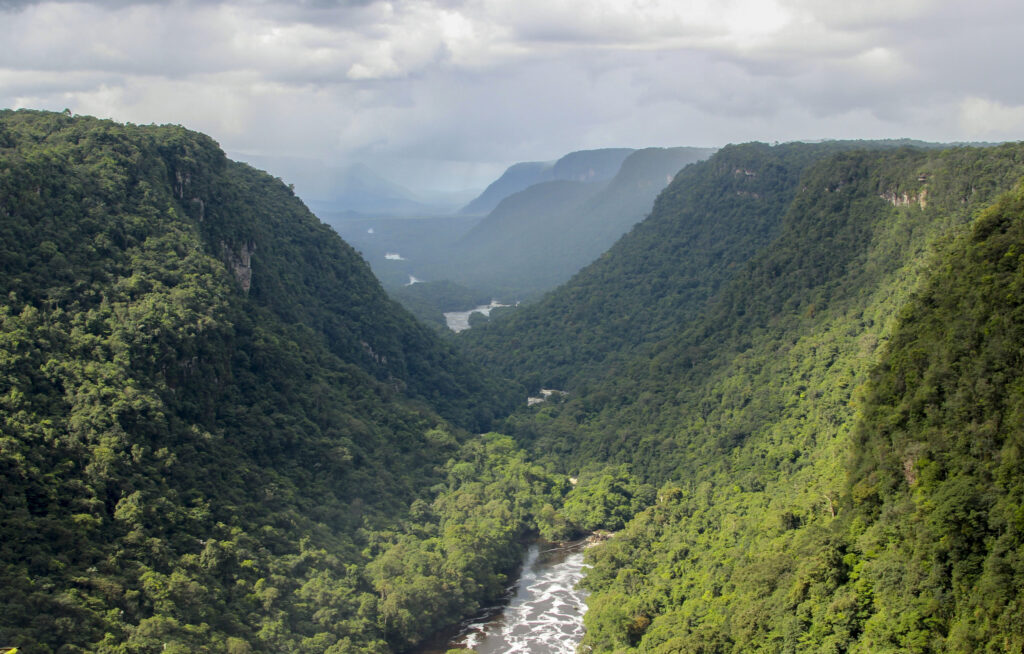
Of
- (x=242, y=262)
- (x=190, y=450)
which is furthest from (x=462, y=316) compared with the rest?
(x=190, y=450)

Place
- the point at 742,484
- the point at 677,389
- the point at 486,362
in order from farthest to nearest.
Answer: the point at 486,362 < the point at 677,389 < the point at 742,484

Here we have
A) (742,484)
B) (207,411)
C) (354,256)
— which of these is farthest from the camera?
(354,256)

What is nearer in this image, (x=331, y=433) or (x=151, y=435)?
(x=151, y=435)

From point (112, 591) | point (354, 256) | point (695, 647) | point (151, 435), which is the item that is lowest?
point (695, 647)

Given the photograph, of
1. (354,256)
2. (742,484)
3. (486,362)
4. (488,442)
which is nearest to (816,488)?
(742,484)

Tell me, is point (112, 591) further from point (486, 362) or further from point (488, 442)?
point (486, 362)

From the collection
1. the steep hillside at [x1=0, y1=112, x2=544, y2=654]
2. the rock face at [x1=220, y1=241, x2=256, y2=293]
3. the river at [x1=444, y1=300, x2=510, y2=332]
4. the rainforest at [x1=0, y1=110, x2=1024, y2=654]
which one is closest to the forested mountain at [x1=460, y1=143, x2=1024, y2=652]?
the rainforest at [x1=0, y1=110, x2=1024, y2=654]

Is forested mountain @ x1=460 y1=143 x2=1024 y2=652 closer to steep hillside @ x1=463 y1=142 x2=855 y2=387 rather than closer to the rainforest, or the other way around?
the rainforest

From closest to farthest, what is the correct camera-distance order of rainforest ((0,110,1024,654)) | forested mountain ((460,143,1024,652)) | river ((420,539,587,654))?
1. forested mountain ((460,143,1024,652))
2. rainforest ((0,110,1024,654))
3. river ((420,539,587,654))
